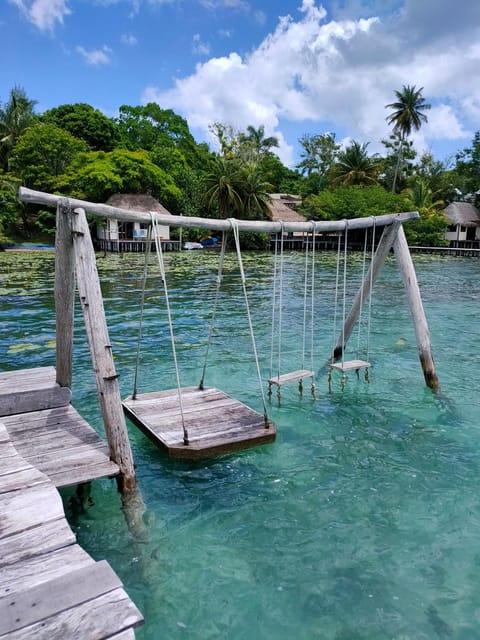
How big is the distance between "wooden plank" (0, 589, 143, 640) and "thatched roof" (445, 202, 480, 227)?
1880 inches

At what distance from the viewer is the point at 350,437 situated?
5.47 meters

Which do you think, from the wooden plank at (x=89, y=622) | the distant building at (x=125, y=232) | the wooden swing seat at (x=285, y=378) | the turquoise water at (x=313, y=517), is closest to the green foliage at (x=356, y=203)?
the distant building at (x=125, y=232)

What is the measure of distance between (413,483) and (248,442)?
158 centimetres

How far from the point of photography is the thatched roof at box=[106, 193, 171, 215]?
118ft

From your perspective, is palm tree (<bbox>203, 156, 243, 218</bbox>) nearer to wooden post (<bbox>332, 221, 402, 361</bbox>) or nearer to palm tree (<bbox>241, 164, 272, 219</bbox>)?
palm tree (<bbox>241, 164, 272, 219</bbox>)

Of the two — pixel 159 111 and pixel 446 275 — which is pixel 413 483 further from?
pixel 159 111

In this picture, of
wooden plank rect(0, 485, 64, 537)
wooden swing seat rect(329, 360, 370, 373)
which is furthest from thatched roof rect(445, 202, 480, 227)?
wooden plank rect(0, 485, 64, 537)

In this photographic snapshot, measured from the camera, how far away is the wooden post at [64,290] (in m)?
4.01

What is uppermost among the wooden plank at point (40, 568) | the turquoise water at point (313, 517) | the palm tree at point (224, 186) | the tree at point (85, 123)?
the tree at point (85, 123)

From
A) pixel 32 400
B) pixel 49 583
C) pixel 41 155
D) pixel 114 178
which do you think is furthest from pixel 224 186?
pixel 49 583

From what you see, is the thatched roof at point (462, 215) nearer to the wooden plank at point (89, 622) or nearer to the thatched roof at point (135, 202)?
the thatched roof at point (135, 202)

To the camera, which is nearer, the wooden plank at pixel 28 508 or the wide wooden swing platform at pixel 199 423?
the wooden plank at pixel 28 508

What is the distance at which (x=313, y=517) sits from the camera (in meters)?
3.99

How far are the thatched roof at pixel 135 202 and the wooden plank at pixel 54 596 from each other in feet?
115
